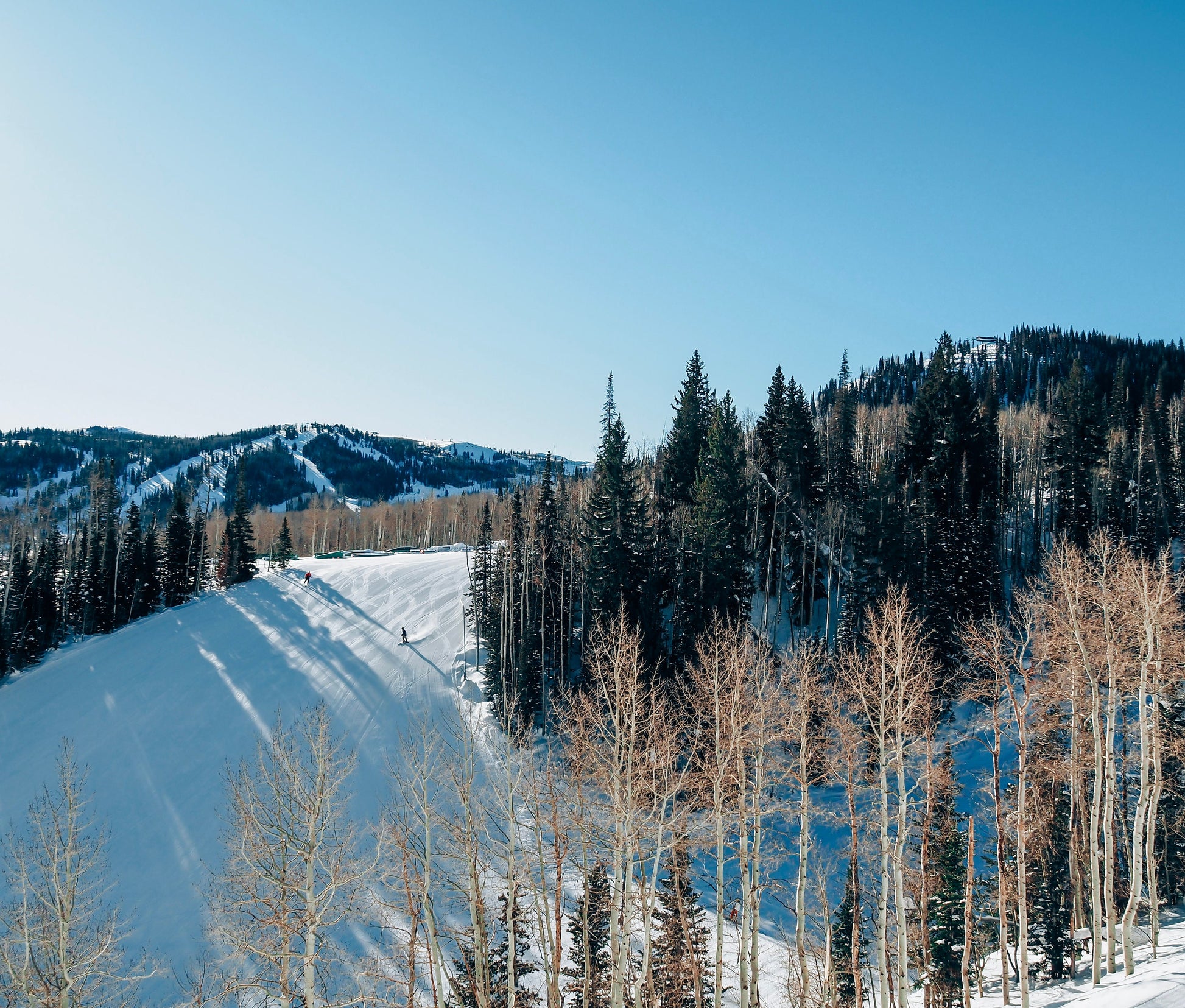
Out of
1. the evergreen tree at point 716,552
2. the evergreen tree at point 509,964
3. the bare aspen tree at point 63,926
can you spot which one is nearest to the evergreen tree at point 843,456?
→ the evergreen tree at point 716,552

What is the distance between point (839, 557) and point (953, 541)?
30.2ft

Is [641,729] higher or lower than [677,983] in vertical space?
higher

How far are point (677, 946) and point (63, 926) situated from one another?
1775 cm

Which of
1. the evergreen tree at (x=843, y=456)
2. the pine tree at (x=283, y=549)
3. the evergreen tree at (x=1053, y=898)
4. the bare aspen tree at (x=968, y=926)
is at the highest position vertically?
the evergreen tree at (x=843, y=456)

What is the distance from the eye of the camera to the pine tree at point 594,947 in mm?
19203

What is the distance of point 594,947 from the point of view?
22672 millimetres

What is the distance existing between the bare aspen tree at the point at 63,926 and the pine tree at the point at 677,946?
1411cm

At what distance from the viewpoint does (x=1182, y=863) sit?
2295 cm

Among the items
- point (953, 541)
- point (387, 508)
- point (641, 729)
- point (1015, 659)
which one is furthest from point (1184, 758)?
point (387, 508)

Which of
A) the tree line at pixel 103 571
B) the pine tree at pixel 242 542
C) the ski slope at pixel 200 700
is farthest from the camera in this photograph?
the pine tree at pixel 242 542

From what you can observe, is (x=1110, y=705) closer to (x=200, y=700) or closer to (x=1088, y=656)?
(x=1088, y=656)

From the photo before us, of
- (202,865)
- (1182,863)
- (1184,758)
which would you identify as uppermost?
(1184,758)

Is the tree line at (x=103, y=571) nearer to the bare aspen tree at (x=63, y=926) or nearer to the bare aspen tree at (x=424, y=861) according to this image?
the bare aspen tree at (x=63, y=926)

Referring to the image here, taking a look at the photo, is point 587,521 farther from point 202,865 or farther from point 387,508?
point 387,508
